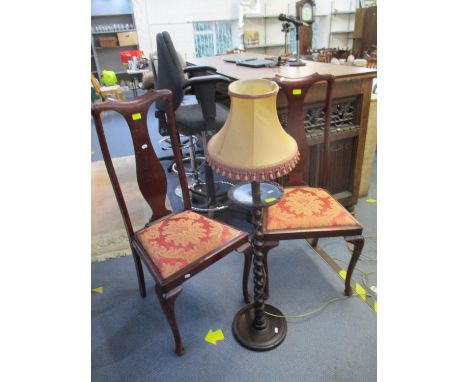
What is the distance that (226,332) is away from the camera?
1.41 m

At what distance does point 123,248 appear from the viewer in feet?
6.59

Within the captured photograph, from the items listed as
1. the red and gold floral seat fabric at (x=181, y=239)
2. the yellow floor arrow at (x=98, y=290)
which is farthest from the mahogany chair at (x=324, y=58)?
the yellow floor arrow at (x=98, y=290)

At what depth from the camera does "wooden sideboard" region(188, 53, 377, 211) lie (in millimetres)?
1794

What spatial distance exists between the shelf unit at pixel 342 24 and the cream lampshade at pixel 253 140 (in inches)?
286

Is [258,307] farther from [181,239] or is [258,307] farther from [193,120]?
[193,120]

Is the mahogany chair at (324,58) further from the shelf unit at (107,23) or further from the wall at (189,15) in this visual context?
the shelf unit at (107,23)

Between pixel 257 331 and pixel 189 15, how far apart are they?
6186mm

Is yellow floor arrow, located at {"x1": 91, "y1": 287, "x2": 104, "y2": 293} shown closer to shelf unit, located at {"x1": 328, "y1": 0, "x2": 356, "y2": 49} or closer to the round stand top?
the round stand top

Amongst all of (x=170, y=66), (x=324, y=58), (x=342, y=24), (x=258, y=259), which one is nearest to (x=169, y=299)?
(x=258, y=259)

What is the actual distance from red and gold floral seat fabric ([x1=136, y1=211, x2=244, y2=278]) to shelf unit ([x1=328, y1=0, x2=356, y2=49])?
23.4 feet
